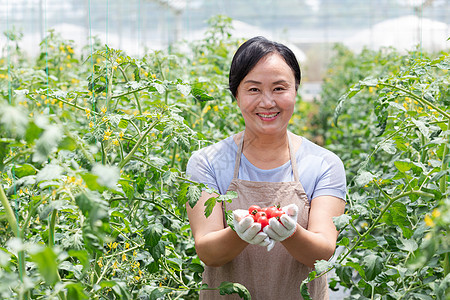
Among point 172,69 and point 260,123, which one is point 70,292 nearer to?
point 260,123

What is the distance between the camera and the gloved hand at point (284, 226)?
4.46 feet

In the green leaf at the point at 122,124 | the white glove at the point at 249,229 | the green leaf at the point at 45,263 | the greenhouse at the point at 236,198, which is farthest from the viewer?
the green leaf at the point at 122,124

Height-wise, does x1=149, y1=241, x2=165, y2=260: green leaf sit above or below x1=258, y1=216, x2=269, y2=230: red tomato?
below

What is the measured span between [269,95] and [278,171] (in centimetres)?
27

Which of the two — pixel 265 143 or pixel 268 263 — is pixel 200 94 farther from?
pixel 268 263

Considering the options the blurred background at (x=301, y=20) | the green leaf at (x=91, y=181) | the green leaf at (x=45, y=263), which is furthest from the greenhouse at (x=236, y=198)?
the blurred background at (x=301, y=20)

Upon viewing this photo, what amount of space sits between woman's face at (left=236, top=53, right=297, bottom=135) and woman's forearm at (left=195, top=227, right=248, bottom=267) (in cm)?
40

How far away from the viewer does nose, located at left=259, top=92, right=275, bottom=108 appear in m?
1.71

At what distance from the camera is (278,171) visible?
1824mm

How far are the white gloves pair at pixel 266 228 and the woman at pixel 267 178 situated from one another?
27cm

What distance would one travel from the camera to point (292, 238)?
150 cm

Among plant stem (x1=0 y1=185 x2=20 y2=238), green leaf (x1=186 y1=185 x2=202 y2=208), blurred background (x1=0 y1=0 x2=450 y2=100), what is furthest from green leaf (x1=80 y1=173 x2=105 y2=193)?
blurred background (x1=0 y1=0 x2=450 y2=100)

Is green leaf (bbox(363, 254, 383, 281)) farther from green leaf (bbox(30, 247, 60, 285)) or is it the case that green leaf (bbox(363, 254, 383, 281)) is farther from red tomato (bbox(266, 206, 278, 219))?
green leaf (bbox(30, 247, 60, 285))

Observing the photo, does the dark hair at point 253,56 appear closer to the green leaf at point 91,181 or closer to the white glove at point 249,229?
the white glove at point 249,229
